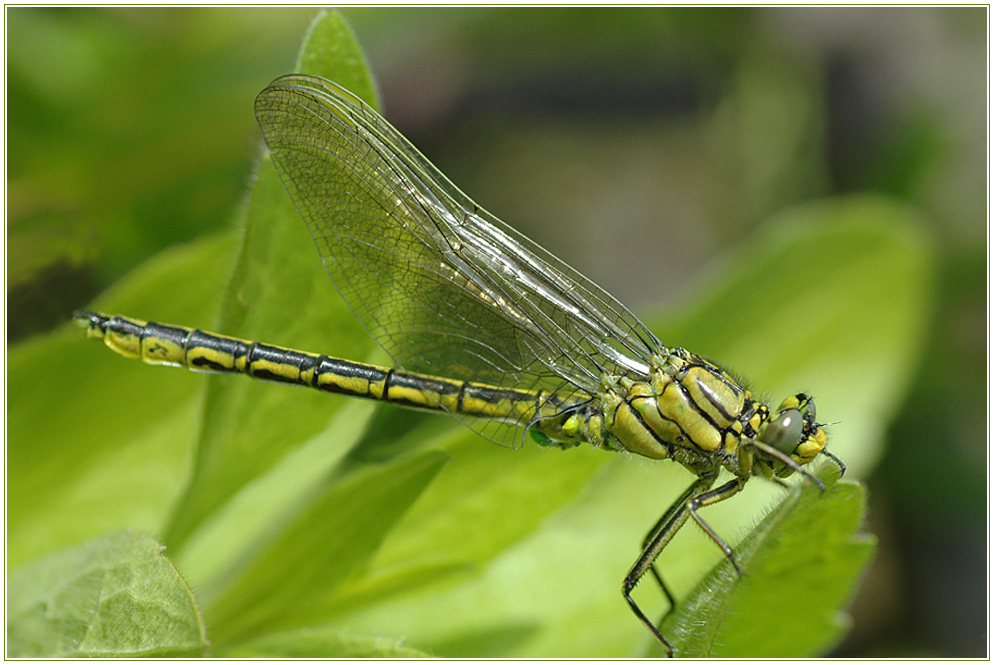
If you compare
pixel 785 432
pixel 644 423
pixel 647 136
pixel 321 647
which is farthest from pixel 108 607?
pixel 647 136

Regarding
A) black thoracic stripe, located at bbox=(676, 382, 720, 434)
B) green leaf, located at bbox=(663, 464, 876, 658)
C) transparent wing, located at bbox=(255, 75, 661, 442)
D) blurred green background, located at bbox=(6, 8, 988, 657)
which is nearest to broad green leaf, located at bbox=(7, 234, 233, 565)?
transparent wing, located at bbox=(255, 75, 661, 442)

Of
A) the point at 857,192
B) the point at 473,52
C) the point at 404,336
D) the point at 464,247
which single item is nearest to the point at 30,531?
the point at 404,336

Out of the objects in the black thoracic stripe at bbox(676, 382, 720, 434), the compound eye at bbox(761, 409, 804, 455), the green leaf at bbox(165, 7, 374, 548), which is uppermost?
the green leaf at bbox(165, 7, 374, 548)

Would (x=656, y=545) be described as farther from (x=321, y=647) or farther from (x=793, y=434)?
(x=321, y=647)

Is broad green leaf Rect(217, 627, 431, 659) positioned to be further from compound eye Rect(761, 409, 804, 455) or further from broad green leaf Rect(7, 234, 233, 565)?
compound eye Rect(761, 409, 804, 455)

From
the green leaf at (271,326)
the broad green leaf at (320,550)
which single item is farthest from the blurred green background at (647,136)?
the broad green leaf at (320,550)

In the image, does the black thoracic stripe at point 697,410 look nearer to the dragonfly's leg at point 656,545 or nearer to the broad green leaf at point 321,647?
the dragonfly's leg at point 656,545
